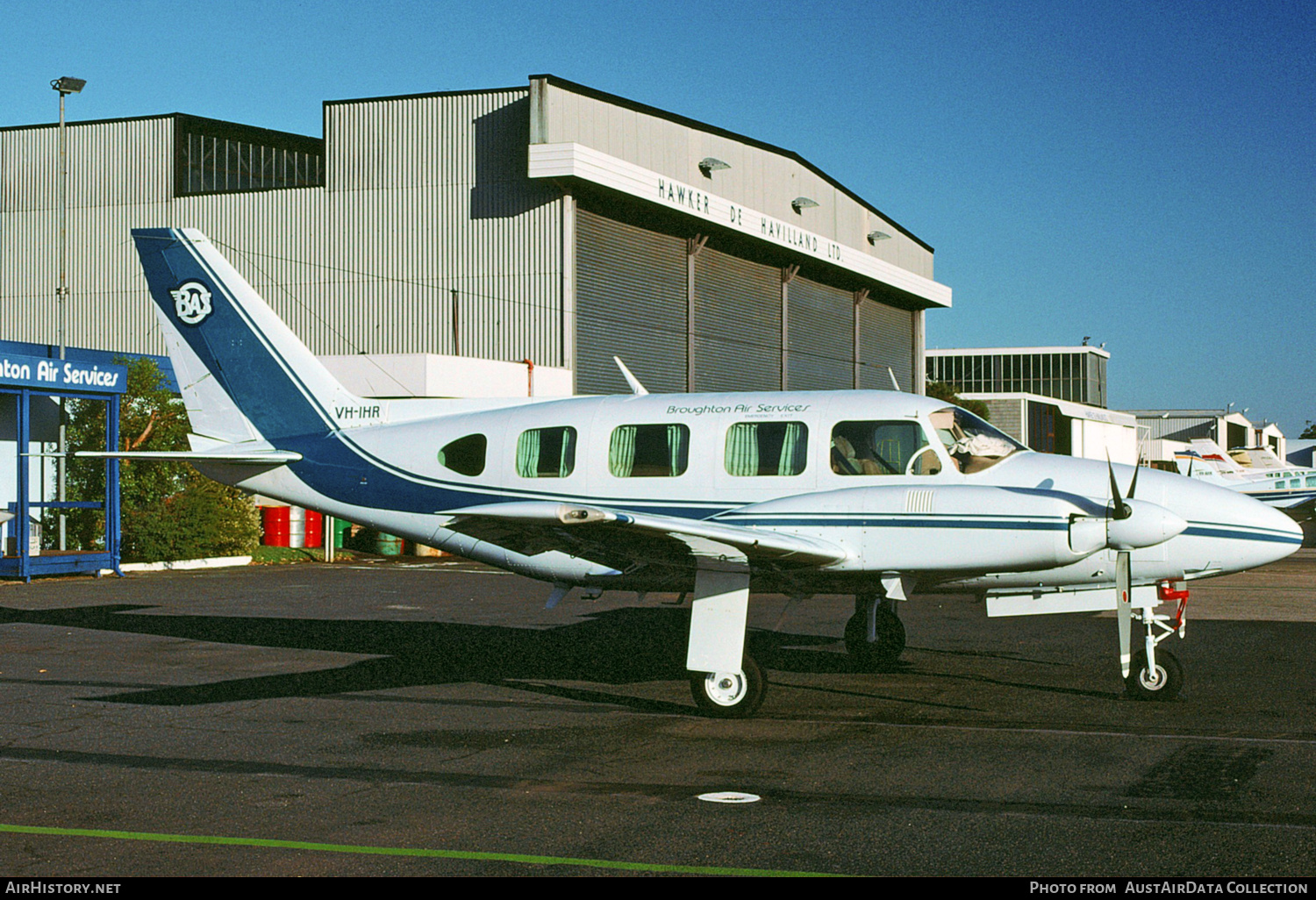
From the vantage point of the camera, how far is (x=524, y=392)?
116ft

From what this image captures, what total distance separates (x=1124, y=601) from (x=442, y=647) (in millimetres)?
7754

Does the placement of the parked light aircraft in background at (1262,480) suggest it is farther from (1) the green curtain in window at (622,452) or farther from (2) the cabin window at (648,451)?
(1) the green curtain in window at (622,452)

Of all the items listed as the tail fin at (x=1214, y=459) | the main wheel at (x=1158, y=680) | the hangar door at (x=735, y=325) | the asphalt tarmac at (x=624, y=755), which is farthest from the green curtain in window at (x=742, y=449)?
the hangar door at (x=735, y=325)

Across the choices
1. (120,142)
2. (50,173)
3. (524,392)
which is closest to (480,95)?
(524,392)

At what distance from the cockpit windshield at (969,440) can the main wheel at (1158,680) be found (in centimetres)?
212

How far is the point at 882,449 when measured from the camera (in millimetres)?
11195

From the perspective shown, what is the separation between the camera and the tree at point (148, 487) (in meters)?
26.6

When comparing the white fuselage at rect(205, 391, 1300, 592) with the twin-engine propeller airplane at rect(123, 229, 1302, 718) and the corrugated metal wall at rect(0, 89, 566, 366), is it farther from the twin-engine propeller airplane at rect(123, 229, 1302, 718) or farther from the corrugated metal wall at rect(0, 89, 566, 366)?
the corrugated metal wall at rect(0, 89, 566, 366)

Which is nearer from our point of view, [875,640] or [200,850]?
[200,850]

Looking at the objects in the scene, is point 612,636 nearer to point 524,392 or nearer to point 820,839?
point 820,839

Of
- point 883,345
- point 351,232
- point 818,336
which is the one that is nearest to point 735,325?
point 818,336

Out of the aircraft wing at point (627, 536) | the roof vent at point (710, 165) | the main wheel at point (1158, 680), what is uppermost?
the roof vent at point (710, 165)

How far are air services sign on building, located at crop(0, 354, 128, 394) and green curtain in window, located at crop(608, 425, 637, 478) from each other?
15.6 metres
